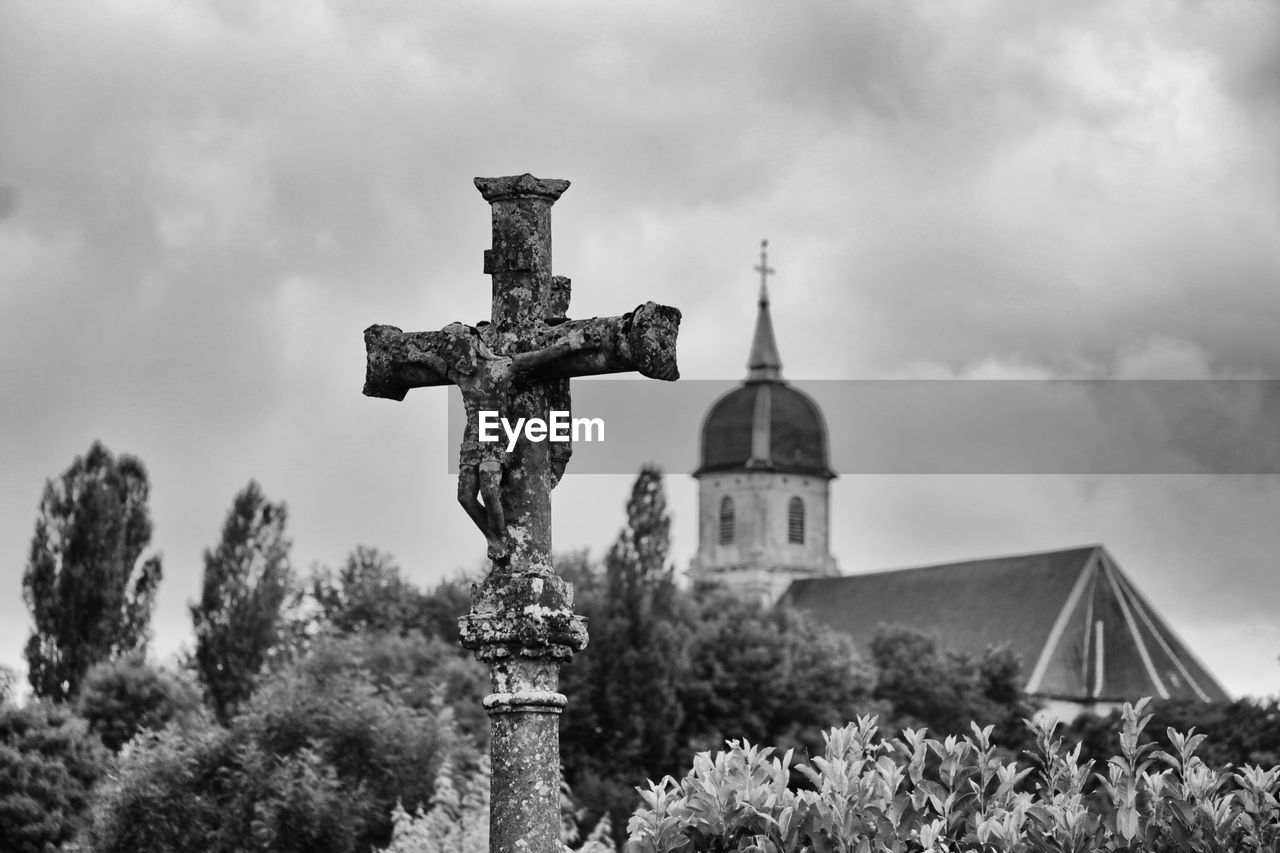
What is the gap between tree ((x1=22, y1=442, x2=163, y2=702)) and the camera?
5075 cm

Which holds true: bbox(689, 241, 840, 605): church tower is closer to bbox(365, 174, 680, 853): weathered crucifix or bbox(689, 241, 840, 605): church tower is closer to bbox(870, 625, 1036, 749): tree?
bbox(870, 625, 1036, 749): tree

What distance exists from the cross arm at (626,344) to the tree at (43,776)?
1024 inches

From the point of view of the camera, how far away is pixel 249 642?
48.8 meters

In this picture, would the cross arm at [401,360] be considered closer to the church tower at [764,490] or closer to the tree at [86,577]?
the tree at [86,577]

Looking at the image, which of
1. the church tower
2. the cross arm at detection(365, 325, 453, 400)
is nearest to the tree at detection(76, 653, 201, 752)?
the cross arm at detection(365, 325, 453, 400)

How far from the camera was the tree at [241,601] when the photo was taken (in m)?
48.3

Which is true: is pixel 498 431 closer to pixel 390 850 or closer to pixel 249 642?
pixel 390 850

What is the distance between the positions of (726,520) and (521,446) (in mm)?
101151

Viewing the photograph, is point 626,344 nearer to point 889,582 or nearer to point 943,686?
point 943,686

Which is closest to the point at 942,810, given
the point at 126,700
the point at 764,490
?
the point at 126,700

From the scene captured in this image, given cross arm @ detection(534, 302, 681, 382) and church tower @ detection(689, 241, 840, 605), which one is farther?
church tower @ detection(689, 241, 840, 605)

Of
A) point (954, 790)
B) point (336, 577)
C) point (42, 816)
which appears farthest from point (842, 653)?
point (954, 790)

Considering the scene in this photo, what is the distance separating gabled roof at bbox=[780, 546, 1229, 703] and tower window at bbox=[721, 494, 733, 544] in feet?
44.0

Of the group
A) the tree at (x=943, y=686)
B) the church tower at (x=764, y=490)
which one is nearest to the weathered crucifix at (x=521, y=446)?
the tree at (x=943, y=686)
